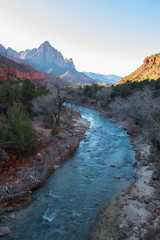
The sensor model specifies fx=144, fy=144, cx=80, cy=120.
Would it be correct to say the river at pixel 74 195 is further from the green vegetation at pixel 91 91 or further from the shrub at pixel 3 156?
the green vegetation at pixel 91 91

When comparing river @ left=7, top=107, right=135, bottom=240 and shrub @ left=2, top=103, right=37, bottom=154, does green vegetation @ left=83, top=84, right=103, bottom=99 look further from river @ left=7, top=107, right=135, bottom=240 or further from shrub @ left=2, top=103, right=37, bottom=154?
shrub @ left=2, top=103, right=37, bottom=154

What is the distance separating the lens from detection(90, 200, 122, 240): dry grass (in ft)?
20.5

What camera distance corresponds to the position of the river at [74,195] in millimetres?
7113

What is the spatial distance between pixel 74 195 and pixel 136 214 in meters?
3.97

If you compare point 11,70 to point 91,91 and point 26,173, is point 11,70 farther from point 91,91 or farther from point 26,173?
point 26,173

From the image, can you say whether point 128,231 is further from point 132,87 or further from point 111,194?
point 132,87

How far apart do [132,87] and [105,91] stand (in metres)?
9.59

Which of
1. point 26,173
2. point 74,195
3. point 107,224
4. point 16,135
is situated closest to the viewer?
point 107,224

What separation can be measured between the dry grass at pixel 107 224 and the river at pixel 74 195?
0.48m

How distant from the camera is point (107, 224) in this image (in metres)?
6.87

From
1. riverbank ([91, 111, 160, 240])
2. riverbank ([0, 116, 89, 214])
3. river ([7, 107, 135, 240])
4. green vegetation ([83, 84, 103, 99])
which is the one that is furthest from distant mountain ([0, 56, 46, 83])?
riverbank ([91, 111, 160, 240])

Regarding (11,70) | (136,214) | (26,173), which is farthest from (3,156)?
(11,70)

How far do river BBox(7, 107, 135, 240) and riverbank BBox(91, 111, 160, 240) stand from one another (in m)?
0.70

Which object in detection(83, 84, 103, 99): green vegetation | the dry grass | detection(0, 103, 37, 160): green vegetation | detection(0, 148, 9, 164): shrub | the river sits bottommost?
the river
